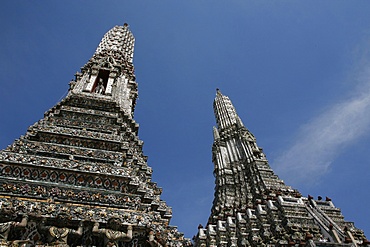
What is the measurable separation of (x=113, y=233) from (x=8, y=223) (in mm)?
1484

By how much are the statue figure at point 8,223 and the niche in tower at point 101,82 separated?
787 cm

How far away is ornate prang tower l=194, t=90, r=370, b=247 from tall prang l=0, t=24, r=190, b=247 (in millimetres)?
8062

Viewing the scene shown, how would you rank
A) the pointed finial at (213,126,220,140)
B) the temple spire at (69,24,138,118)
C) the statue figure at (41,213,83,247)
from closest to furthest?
1. the statue figure at (41,213,83,247)
2. the temple spire at (69,24,138,118)
3. the pointed finial at (213,126,220,140)

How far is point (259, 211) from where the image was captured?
56.7 ft

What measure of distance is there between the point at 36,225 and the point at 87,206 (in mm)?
797

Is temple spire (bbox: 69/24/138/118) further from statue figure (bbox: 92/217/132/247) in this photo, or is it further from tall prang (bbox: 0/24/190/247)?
statue figure (bbox: 92/217/132/247)

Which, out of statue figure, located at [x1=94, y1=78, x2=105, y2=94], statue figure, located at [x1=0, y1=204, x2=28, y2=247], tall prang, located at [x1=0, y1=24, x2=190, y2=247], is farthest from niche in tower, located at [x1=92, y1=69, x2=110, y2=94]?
statue figure, located at [x1=0, y1=204, x2=28, y2=247]

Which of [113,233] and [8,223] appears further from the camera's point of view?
[113,233]

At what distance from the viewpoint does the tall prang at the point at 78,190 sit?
4496 mm

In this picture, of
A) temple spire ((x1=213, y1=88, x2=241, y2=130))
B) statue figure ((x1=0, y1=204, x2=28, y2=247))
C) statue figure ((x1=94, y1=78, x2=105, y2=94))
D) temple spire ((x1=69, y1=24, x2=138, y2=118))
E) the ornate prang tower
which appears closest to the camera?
statue figure ((x1=0, y1=204, x2=28, y2=247))

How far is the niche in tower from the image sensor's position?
1197 cm

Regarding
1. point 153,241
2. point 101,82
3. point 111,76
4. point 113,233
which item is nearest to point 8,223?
point 113,233

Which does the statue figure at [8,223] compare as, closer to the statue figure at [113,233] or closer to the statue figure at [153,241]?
the statue figure at [113,233]

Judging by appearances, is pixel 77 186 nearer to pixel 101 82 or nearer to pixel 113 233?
pixel 113 233
